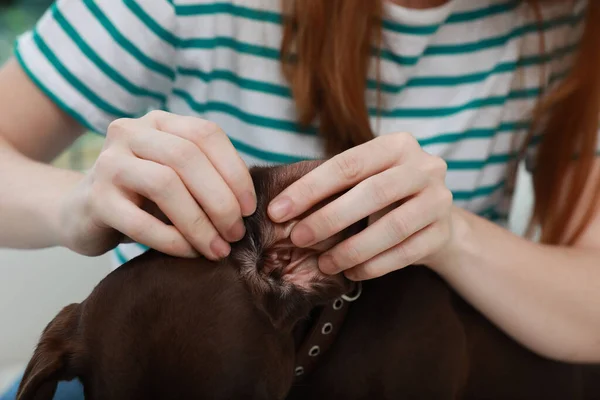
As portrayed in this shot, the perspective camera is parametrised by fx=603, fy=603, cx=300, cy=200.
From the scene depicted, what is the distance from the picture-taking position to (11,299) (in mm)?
1404

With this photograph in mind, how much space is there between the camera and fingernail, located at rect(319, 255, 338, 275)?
69cm

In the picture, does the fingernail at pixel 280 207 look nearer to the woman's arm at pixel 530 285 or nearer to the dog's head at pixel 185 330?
the dog's head at pixel 185 330

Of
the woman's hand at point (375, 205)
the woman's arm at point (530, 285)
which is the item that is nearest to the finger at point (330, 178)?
the woman's hand at point (375, 205)

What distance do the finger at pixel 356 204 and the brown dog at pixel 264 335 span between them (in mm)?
52

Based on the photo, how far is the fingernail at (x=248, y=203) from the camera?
2.06 ft

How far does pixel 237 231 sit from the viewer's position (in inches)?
25.3

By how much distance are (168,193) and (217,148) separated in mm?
68

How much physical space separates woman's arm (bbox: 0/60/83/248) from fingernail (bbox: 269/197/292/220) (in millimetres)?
302

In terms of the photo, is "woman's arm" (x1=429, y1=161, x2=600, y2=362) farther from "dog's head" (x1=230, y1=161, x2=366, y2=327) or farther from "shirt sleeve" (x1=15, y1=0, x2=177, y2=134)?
"shirt sleeve" (x1=15, y1=0, x2=177, y2=134)

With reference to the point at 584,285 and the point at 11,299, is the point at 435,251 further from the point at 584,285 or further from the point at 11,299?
the point at 11,299

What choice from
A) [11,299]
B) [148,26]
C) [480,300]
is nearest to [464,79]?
[480,300]

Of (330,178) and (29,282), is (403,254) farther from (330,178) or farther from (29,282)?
(29,282)

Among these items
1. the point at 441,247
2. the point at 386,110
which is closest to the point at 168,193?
the point at 441,247

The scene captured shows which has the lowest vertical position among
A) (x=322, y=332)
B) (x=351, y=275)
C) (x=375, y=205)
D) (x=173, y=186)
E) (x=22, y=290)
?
(x=22, y=290)
